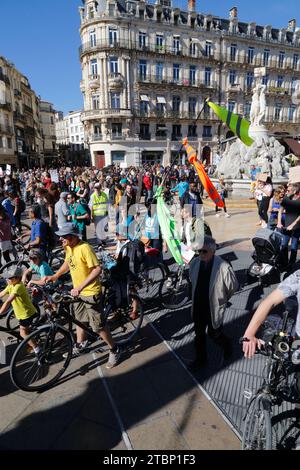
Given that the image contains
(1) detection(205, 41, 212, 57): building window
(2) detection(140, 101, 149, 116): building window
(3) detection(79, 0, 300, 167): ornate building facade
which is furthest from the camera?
(1) detection(205, 41, 212, 57): building window

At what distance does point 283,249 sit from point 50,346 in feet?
14.1

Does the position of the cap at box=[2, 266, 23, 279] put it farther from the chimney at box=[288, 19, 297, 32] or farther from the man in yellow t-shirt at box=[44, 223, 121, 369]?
the chimney at box=[288, 19, 297, 32]

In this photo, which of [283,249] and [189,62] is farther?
[189,62]

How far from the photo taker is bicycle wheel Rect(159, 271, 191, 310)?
4.98m

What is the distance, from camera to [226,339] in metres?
3.50

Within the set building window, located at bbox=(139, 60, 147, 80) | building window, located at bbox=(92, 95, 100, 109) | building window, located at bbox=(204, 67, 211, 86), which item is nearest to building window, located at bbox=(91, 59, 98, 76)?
building window, located at bbox=(92, 95, 100, 109)

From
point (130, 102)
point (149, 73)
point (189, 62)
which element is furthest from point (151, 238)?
point (189, 62)

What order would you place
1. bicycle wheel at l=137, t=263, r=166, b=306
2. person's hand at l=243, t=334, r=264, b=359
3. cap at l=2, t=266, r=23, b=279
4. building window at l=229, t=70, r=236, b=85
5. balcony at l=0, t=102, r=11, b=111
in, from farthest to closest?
building window at l=229, t=70, r=236, b=85 → balcony at l=0, t=102, r=11, b=111 → bicycle wheel at l=137, t=263, r=166, b=306 → cap at l=2, t=266, r=23, b=279 → person's hand at l=243, t=334, r=264, b=359

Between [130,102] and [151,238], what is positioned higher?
[130,102]

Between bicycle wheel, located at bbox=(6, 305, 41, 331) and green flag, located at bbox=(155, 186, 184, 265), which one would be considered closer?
bicycle wheel, located at bbox=(6, 305, 41, 331)

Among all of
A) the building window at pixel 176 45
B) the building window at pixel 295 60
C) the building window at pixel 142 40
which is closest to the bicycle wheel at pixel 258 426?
the building window at pixel 142 40

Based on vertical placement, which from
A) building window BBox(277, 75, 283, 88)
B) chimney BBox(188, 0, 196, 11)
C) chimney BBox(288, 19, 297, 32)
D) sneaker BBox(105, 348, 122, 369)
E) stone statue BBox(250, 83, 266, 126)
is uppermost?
chimney BBox(288, 19, 297, 32)

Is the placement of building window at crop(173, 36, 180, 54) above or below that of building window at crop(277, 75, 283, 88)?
above
